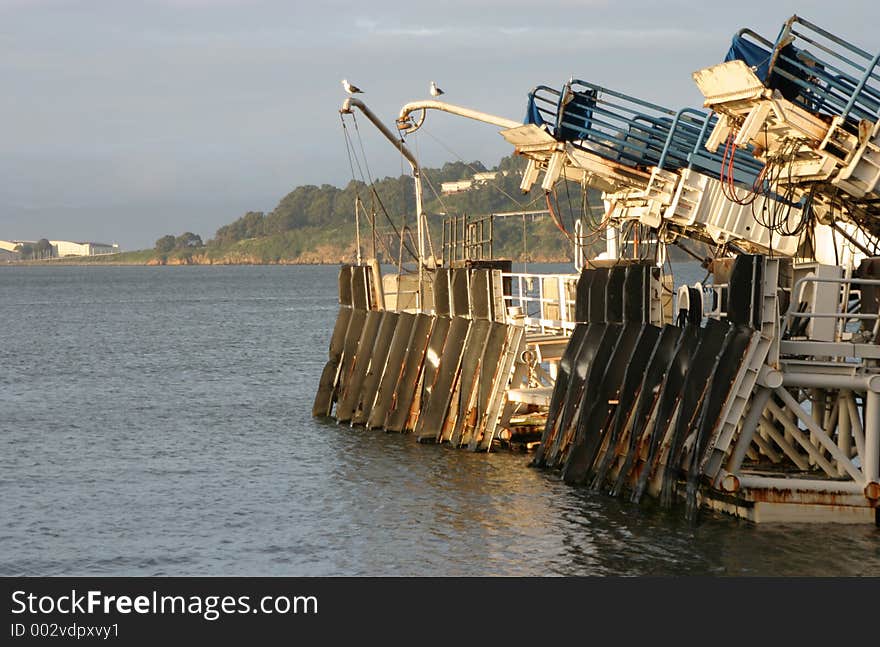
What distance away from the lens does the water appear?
22453 millimetres

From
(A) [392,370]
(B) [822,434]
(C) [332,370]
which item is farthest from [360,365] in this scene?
(B) [822,434]

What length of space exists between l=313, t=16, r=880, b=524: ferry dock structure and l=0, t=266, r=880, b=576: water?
794mm

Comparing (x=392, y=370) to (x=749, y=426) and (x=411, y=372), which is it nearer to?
(x=411, y=372)

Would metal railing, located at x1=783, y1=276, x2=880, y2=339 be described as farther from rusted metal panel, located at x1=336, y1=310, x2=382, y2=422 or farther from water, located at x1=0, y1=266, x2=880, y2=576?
rusted metal panel, located at x1=336, y1=310, x2=382, y2=422

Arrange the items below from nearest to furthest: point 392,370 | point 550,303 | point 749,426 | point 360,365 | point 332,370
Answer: point 749,426
point 550,303
point 392,370
point 360,365
point 332,370

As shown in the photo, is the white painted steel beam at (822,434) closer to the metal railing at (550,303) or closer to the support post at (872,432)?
the support post at (872,432)

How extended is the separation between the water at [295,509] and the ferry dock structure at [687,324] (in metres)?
0.79

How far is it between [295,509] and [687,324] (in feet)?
29.0

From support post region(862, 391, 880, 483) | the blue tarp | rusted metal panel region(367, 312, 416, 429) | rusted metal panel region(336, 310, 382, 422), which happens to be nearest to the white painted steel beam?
support post region(862, 391, 880, 483)

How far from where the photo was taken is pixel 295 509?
27.8 m

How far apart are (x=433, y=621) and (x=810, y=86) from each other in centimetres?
1454

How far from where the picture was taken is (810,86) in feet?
88.8

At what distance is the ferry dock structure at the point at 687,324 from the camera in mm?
22531

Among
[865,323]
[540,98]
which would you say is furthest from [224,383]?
[865,323]
